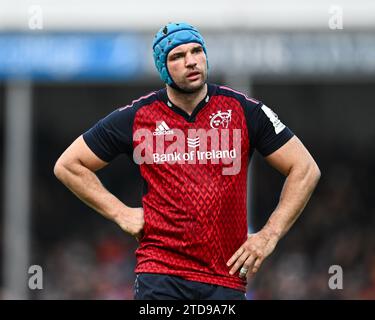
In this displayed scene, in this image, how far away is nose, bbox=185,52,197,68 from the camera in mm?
6883

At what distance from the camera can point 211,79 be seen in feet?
53.0

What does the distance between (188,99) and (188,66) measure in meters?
0.23

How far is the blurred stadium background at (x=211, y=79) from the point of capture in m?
14.6

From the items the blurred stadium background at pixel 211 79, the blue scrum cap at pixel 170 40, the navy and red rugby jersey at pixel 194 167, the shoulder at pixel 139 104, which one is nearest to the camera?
the navy and red rugby jersey at pixel 194 167

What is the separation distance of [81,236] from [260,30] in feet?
15.9

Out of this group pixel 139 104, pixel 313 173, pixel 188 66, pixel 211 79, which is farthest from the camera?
pixel 211 79

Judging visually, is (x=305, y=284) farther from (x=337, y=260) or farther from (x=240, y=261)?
(x=240, y=261)

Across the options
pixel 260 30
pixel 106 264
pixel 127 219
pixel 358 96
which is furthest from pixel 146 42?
pixel 127 219

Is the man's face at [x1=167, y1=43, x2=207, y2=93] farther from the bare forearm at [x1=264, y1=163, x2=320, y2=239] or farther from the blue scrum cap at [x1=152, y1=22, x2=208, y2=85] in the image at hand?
the bare forearm at [x1=264, y1=163, x2=320, y2=239]

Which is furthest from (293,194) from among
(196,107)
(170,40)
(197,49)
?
(170,40)

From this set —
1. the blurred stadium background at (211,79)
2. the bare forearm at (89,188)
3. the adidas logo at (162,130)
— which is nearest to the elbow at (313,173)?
the adidas logo at (162,130)

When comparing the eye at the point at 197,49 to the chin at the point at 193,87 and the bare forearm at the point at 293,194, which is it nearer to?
the chin at the point at 193,87

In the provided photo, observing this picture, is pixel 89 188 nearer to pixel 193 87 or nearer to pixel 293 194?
pixel 193 87

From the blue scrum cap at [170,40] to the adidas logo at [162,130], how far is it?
24 cm
